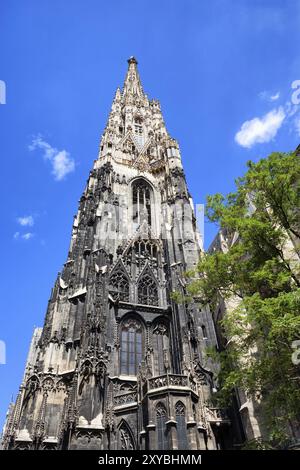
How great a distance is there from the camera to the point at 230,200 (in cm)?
1231

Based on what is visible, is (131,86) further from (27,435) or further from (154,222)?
(27,435)

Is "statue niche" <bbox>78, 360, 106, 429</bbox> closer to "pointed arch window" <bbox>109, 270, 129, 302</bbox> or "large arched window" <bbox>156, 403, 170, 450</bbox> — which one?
"large arched window" <bbox>156, 403, 170, 450</bbox>

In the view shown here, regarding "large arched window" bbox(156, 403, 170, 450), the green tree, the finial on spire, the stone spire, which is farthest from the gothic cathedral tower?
the finial on spire

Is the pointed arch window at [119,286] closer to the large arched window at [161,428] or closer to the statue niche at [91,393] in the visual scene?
the statue niche at [91,393]

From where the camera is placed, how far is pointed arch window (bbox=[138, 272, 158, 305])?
21.8 meters

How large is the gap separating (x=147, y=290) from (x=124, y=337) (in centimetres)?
368

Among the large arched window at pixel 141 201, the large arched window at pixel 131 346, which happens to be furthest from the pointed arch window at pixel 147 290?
the large arched window at pixel 141 201

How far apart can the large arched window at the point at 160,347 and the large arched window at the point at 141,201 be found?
31.1 ft

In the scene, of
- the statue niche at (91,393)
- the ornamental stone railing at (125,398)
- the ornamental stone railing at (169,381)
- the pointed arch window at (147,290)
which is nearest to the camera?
the statue niche at (91,393)

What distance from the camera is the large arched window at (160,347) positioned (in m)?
18.9

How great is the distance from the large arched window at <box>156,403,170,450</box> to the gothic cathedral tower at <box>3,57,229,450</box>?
4cm

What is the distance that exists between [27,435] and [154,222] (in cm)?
1781

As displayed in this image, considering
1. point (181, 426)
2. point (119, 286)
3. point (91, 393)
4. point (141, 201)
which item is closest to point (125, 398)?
point (91, 393)
